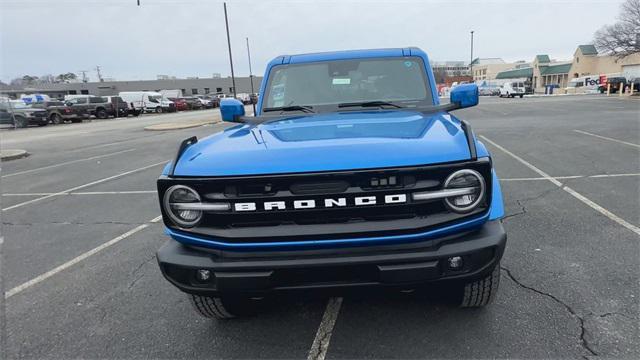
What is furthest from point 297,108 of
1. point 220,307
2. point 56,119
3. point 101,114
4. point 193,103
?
point 193,103

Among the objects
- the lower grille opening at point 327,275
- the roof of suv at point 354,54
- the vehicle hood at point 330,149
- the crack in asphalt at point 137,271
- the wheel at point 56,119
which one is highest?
the roof of suv at point 354,54

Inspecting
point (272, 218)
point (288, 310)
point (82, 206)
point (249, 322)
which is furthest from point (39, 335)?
point (82, 206)

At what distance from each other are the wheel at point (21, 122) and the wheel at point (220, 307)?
30856mm

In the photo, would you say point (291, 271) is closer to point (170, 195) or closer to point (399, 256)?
point (399, 256)

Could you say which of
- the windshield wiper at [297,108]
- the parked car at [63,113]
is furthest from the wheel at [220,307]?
the parked car at [63,113]

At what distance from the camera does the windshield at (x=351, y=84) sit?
3.66m

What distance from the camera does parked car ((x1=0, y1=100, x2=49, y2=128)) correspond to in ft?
85.7

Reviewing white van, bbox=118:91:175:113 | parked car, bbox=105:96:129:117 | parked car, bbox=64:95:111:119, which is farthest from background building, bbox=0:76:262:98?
parked car, bbox=64:95:111:119

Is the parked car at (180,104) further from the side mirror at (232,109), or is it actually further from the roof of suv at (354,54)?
the side mirror at (232,109)

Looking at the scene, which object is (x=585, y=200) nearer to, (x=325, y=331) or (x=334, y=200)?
(x=325, y=331)

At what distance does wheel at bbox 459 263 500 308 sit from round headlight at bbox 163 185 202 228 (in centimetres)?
168

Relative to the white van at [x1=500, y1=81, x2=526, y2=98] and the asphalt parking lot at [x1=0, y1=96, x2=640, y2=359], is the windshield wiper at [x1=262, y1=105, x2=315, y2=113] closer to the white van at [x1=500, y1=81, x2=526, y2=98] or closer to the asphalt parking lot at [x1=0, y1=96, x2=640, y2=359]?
the asphalt parking lot at [x1=0, y1=96, x2=640, y2=359]

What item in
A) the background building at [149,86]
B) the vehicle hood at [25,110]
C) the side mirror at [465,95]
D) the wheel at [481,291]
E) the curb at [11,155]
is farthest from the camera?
the background building at [149,86]

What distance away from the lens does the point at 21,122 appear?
2734 centimetres
